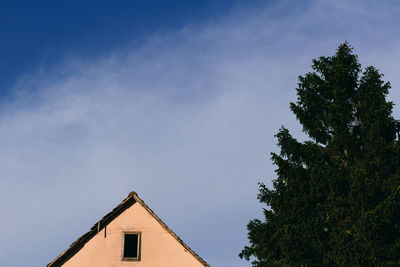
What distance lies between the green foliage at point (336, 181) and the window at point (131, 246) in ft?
16.0

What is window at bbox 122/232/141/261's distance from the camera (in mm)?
19644

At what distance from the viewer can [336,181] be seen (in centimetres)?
1975

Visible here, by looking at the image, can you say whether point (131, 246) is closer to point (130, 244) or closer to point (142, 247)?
point (130, 244)

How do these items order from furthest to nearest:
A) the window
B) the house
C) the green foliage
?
1. the window
2. the house
3. the green foliage

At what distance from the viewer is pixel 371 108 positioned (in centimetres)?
2119

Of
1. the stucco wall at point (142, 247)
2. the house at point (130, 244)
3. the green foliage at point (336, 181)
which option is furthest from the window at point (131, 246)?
the green foliage at point (336, 181)

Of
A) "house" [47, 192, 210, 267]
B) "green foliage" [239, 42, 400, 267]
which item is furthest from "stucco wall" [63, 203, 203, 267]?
"green foliage" [239, 42, 400, 267]

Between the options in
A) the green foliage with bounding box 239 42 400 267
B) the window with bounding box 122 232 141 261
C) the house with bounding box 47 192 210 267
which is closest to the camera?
the green foliage with bounding box 239 42 400 267

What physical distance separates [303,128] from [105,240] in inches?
445

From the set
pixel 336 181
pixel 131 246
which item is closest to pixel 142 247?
pixel 131 246

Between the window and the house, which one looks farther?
the window

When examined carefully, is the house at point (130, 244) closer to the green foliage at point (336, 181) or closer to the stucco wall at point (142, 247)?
the stucco wall at point (142, 247)

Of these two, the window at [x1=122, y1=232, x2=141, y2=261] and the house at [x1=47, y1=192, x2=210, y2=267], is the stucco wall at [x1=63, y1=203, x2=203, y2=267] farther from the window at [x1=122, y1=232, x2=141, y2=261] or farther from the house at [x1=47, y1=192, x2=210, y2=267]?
the window at [x1=122, y1=232, x2=141, y2=261]

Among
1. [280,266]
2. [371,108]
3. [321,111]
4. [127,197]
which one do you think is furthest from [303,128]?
[127,197]
